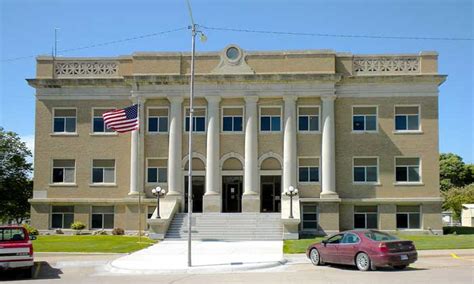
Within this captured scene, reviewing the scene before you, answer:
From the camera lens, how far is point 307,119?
43.0m

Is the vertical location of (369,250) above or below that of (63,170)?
below

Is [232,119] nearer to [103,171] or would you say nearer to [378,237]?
[103,171]

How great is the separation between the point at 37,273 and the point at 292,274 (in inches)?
392

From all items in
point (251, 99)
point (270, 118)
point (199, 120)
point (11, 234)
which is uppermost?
point (251, 99)

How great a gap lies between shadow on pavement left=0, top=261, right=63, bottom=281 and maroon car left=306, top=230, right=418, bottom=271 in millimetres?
10358

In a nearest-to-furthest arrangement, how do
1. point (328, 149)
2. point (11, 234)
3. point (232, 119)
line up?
point (11, 234) < point (328, 149) < point (232, 119)

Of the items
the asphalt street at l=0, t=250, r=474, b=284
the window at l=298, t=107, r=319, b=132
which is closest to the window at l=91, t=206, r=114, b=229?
the window at l=298, t=107, r=319, b=132

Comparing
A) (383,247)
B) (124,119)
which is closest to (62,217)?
(124,119)

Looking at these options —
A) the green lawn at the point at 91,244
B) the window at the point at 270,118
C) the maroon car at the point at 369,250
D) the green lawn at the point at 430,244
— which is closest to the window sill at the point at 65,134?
the green lawn at the point at 91,244

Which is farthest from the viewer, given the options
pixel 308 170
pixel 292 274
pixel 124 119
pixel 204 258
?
pixel 308 170

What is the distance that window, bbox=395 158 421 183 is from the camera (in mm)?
42312

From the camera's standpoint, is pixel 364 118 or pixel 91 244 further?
pixel 364 118

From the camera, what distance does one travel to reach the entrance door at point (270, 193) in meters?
43.0

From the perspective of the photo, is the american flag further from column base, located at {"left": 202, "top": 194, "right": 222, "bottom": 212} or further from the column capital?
the column capital
